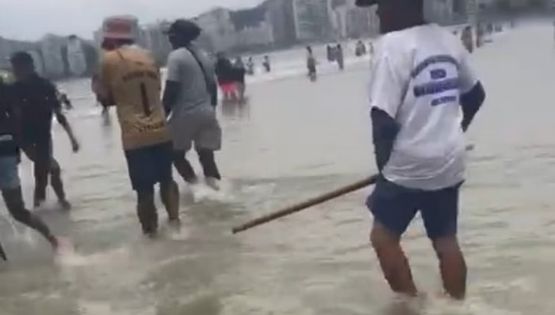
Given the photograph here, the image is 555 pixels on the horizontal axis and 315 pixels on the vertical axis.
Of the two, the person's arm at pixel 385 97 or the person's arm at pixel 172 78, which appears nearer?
the person's arm at pixel 385 97

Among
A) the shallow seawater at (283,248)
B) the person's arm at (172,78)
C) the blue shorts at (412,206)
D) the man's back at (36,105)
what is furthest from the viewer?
the man's back at (36,105)

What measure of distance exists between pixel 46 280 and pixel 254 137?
918 cm

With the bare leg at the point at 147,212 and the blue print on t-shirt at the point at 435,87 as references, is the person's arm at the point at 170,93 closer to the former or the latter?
the bare leg at the point at 147,212

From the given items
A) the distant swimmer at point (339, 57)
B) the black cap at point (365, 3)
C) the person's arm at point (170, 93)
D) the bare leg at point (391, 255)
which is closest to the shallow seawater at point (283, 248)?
the bare leg at point (391, 255)

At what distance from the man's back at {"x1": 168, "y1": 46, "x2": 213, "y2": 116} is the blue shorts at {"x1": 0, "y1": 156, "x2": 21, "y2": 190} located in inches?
58.0

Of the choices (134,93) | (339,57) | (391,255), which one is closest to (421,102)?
(391,255)

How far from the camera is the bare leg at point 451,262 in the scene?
4633 millimetres

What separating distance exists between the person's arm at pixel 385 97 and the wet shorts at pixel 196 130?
4.29 m

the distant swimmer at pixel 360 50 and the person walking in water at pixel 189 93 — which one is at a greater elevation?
the person walking in water at pixel 189 93

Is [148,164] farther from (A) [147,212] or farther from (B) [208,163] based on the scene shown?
(B) [208,163]

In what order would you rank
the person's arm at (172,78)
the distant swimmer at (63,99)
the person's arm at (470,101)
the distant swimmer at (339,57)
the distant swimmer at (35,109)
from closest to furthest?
the person's arm at (470,101)
the person's arm at (172,78)
the distant swimmer at (35,109)
the distant swimmer at (63,99)
the distant swimmer at (339,57)

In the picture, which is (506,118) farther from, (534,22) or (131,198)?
(131,198)

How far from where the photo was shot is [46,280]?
6.57 m

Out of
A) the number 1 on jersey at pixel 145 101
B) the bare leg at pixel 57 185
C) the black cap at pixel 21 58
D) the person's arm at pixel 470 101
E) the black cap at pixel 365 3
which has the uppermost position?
the black cap at pixel 365 3
